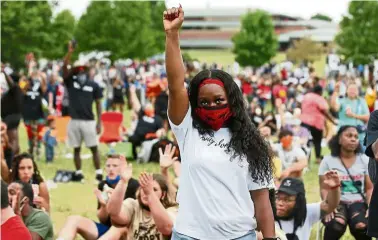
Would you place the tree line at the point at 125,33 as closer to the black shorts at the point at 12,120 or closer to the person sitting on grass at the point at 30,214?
the black shorts at the point at 12,120

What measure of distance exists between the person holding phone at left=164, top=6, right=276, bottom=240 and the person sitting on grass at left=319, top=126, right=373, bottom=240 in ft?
10.8

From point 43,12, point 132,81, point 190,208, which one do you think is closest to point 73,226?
point 190,208

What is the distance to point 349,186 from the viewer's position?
23.7 feet

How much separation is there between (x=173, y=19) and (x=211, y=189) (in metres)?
0.77

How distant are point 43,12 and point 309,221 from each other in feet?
170

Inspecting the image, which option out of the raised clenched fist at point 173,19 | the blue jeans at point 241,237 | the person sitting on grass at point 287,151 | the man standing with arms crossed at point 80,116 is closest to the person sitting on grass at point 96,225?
the blue jeans at point 241,237

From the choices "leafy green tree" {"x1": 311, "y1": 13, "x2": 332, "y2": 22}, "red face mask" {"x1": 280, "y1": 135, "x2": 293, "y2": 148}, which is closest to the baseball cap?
"red face mask" {"x1": 280, "y1": 135, "x2": 293, "y2": 148}

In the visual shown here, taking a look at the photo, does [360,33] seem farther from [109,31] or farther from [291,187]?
[291,187]

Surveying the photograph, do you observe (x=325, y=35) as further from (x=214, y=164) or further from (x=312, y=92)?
(x=214, y=164)

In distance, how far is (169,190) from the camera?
607cm

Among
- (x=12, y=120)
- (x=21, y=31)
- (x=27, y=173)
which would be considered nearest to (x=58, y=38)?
(x=21, y=31)

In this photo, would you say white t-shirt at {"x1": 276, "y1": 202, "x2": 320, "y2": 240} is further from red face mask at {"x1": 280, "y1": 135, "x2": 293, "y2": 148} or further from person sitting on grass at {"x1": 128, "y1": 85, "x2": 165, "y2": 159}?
person sitting on grass at {"x1": 128, "y1": 85, "x2": 165, "y2": 159}

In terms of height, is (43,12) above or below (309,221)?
above

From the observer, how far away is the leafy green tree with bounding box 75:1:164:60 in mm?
70250
